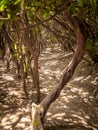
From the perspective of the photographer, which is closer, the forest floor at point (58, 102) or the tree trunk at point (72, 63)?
the tree trunk at point (72, 63)

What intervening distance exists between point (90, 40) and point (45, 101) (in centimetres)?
266

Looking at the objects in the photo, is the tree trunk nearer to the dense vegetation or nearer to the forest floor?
the dense vegetation

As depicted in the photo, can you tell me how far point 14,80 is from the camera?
272 inches

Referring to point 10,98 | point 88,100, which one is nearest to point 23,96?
point 10,98

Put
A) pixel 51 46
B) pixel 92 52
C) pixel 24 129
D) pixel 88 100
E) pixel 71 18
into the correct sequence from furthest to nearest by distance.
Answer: pixel 51 46
pixel 92 52
pixel 88 100
pixel 24 129
pixel 71 18

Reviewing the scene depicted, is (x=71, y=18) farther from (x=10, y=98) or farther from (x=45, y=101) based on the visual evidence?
(x=10, y=98)

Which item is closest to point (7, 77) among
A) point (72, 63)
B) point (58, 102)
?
point (58, 102)

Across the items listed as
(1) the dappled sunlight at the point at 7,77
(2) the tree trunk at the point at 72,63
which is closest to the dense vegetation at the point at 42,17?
(2) the tree trunk at the point at 72,63

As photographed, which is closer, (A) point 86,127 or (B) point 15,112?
(A) point 86,127

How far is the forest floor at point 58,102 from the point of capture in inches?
175

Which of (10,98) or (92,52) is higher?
(92,52)

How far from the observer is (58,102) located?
5.37 metres

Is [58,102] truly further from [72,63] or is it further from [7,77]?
[7,77]

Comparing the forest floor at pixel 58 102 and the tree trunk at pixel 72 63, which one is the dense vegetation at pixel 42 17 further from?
the forest floor at pixel 58 102
